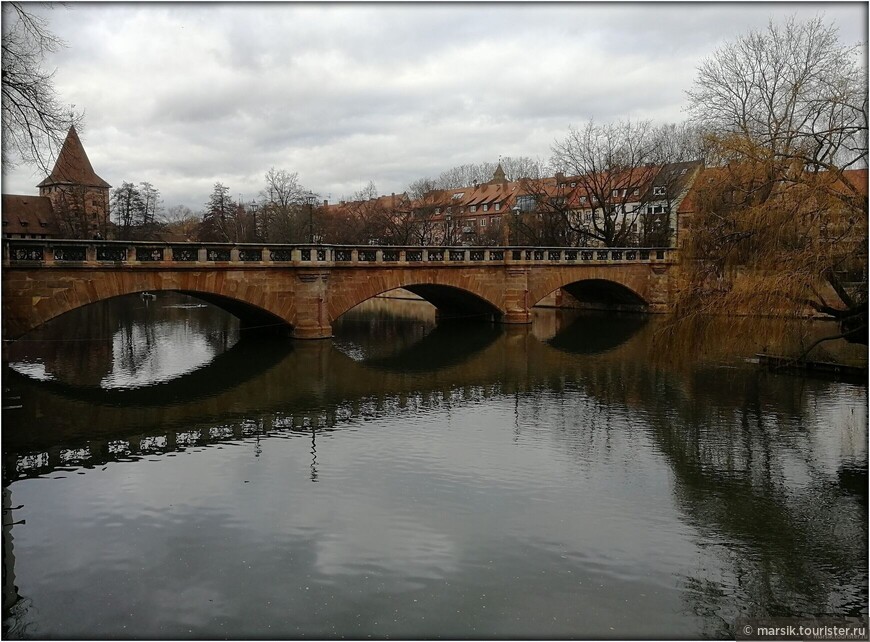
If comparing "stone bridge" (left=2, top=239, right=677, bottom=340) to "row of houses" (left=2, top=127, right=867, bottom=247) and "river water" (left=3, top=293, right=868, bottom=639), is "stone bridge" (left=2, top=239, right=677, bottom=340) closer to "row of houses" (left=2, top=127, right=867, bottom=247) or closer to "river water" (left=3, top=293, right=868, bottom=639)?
"river water" (left=3, top=293, right=868, bottom=639)

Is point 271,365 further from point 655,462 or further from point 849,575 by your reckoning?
point 849,575

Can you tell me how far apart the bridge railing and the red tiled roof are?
139ft

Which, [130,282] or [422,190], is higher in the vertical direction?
[422,190]

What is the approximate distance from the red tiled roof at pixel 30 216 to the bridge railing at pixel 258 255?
139 ft

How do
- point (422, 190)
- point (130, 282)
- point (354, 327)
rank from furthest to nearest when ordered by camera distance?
point (422, 190) → point (354, 327) → point (130, 282)

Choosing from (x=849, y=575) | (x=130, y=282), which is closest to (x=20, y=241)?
(x=130, y=282)

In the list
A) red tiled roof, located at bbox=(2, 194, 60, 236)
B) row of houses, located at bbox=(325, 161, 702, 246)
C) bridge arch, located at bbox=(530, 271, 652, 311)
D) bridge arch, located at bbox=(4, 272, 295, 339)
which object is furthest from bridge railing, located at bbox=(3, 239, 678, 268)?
red tiled roof, located at bbox=(2, 194, 60, 236)

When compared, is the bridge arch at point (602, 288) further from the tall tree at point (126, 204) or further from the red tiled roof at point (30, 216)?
the red tiled roof at point (30, 216)

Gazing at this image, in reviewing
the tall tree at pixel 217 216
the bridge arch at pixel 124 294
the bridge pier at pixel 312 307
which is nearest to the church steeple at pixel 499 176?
the tall tree at pixel 217 216

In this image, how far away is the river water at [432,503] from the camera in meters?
7.11

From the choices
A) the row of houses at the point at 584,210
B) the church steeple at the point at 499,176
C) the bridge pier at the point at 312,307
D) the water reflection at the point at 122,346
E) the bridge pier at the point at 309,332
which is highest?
the church steeple at the point at 499,176

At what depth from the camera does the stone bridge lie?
63.6ft

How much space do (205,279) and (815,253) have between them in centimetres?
1740

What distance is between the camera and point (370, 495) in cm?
1016
